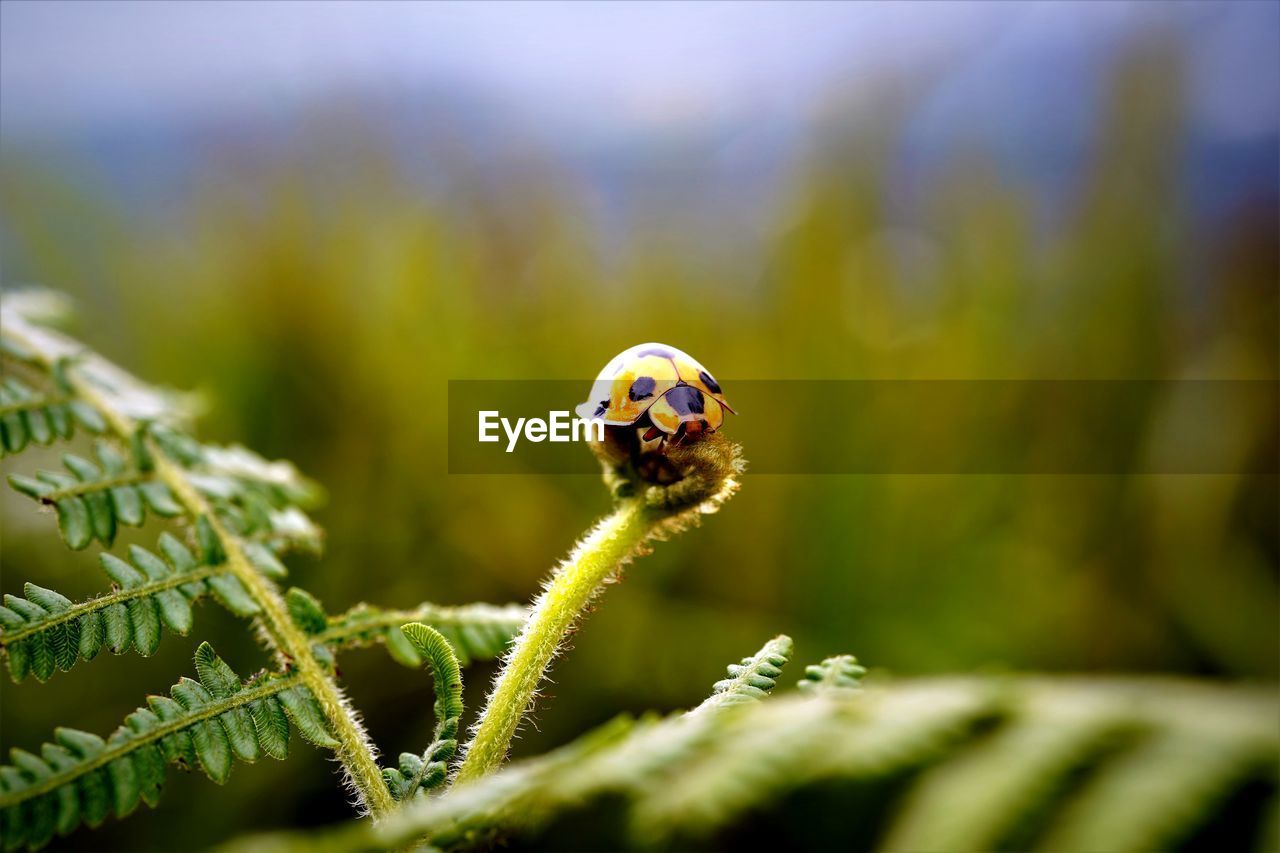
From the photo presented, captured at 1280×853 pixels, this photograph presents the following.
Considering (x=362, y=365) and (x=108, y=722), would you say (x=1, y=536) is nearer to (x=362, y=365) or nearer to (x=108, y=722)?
(x=108, y=722)

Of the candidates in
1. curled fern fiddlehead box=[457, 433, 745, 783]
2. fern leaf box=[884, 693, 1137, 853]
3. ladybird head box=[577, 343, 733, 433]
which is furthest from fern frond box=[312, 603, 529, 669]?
fern leaf box=[884, 693, 1137, 853]

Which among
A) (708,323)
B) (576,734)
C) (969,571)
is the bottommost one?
(576,734)

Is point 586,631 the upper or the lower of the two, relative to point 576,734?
upper

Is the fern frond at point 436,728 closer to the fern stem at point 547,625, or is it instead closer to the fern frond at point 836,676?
the fern stem at point 547,625

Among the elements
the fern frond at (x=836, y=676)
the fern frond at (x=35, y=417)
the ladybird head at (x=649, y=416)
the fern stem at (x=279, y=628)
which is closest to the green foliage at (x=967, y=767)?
the fern frond at (x=836, y=676)

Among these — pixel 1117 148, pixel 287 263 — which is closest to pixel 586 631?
pixel 287 263

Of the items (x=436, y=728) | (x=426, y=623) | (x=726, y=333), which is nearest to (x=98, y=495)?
(x=426, y=623)
